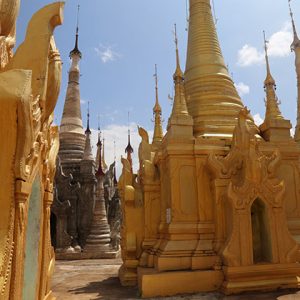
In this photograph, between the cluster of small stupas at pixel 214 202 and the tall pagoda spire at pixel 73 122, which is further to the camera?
the tall pagoda spire at pixel 73 122

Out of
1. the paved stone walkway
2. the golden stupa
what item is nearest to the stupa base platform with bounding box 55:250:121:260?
the paved stone walkway

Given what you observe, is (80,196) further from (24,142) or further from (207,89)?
(24,142)

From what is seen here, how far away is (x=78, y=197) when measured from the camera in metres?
21.3

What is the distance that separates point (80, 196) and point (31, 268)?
57.0 ft

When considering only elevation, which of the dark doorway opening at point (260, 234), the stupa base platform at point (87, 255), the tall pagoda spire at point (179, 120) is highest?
the tall pagoda spire at point (179, 120)

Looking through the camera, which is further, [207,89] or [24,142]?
[207,89]

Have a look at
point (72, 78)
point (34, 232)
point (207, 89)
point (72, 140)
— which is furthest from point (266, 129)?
point (72, 78)

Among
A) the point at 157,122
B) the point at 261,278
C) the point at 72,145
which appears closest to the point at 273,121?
the point at 261,278

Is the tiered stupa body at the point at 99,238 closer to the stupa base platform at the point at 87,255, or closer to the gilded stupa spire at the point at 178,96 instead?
the stupa base platform at the point at 87,255

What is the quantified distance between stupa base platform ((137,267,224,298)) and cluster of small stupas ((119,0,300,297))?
0.02 metres

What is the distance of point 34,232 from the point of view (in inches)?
170

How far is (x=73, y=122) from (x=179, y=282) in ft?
59.9

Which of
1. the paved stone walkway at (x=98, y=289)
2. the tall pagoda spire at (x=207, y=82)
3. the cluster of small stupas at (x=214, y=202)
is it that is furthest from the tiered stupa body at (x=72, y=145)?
the tall pagoda spire at (x=207, y=82)

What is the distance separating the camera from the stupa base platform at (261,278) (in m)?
7.20
